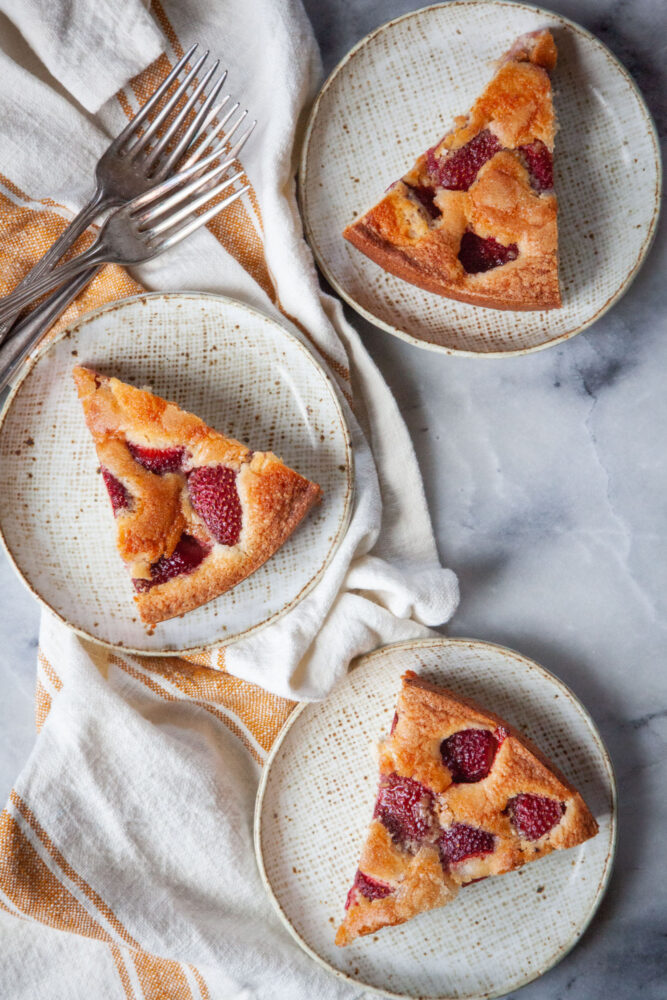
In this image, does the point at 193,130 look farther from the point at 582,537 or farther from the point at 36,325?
the point at 582,537

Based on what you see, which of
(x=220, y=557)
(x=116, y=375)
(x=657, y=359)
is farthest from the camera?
(x=657, y=359)

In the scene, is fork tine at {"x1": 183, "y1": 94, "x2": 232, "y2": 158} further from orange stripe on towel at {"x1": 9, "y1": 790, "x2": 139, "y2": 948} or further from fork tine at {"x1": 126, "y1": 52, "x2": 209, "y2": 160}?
orange stripe on towel at {"x1": 9, "y1": 790, "x2": 139, "y2": 948}

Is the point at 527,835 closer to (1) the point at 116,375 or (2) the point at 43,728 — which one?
(2) the point at 43,728

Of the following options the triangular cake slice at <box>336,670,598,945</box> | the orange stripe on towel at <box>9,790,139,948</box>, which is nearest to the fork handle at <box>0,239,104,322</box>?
the orange stripe on towel at <box>9,790,139,948</box>

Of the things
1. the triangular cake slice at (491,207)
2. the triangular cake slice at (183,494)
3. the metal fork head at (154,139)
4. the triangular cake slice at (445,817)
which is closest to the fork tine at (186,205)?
the metal fork head at (154,139)

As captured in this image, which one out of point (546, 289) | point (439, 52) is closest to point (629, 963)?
point (546, 289)

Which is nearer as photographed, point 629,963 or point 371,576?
point 371,576
